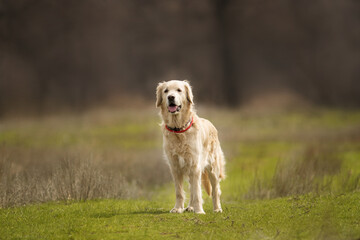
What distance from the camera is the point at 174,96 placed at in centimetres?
827

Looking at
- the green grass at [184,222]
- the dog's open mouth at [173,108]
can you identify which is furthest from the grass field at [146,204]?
the dog's open mouth at [173,108]

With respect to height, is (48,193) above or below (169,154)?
below

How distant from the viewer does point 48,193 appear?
1005cm

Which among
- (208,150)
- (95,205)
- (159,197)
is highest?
(208,150)

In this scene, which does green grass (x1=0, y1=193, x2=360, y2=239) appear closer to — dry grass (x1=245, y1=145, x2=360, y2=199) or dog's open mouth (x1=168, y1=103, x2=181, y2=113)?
dog's open mouth (x1=168, y1=103, x2=181, y2=113)

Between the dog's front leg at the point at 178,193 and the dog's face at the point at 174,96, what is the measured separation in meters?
1.29

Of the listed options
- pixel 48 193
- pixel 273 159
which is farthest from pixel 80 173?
pixel 273 159

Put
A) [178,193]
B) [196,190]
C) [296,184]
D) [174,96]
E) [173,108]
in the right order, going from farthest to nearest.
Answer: [296,184], [178,193], [196,190], [173,108], [174,96]

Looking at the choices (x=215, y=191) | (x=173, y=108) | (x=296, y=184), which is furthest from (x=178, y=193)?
→ (x=296, y=184)

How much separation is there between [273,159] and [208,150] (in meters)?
13.0

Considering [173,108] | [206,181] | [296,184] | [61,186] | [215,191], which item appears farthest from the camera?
[296,184]

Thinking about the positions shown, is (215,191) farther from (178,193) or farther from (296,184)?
(296,184)

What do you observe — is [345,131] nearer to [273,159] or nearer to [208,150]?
[273,159]

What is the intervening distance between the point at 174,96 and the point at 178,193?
1.94m
